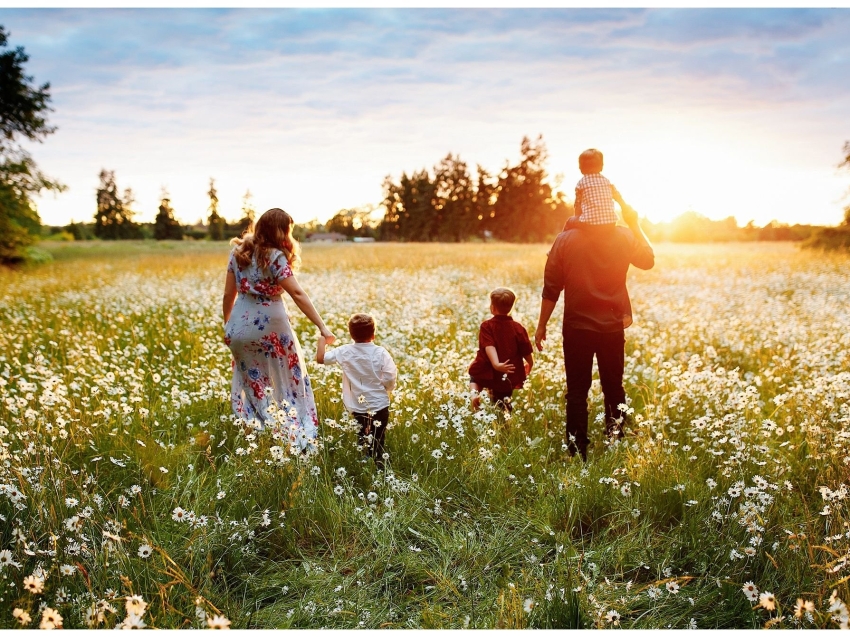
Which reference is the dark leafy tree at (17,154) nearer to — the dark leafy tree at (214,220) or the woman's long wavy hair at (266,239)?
the woman's long wavy hair at (266,239)

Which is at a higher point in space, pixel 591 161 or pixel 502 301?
pixel 591 161

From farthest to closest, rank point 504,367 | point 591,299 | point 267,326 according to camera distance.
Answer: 1. point 504,367
2. point 267,326
3. point 591,299

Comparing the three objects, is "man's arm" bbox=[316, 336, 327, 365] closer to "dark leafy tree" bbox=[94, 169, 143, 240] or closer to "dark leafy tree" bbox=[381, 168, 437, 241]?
"dark leafy tree" bbox=[381, 168, 437, 241]

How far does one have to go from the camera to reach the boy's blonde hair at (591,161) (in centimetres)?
486

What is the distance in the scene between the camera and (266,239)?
198 inches

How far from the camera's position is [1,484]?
12.6ft

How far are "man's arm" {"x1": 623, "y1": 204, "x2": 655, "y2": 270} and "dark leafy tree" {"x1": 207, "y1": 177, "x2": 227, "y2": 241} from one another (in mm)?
85013

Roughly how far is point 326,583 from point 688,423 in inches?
159

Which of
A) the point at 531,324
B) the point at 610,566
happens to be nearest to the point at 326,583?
the point at 610,566

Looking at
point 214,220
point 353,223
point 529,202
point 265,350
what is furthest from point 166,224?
point 265,350

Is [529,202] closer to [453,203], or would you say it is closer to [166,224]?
[453,203]

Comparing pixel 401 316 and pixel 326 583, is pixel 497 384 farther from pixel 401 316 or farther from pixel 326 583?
pixel 401 316

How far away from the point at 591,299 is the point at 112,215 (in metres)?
102

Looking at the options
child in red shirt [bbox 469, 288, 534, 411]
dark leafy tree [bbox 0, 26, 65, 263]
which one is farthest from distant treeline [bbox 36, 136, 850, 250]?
child in red shirt [bbox 469, 288, 534, 411]
